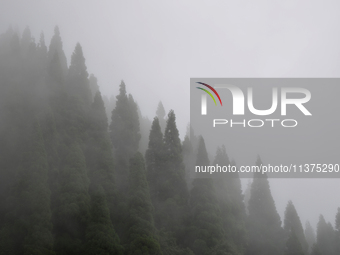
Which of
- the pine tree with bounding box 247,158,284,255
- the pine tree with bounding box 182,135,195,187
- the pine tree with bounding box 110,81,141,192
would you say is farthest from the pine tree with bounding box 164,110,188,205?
the pine tree with bounding box 247,158,284,255

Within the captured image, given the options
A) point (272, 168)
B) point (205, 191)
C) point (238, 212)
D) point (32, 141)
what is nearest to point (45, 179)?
point (32, 141)

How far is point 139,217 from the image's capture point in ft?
96.8

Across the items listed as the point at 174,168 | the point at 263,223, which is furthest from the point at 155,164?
the point at 263,223

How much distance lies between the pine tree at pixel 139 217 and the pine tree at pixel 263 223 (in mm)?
18224

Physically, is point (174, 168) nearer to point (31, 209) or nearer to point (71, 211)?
point (71, 211)

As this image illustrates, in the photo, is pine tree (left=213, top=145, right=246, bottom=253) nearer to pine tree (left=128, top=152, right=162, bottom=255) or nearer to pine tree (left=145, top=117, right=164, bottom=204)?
pine tree (left=145, top=117, right=164, bottom=204)

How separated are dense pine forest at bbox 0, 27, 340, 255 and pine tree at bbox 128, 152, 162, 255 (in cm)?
10

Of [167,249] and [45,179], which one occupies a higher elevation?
[45,179]

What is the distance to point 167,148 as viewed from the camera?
131ft

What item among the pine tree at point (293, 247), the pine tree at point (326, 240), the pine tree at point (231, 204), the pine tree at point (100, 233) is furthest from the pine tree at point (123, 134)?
the pine tree at point (326, 240)

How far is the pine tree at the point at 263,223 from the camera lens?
40.2 meters

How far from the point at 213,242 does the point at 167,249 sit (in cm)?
551

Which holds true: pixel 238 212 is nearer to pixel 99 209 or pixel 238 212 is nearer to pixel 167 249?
pixel 167 249

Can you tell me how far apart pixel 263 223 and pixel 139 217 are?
72.0 feet
